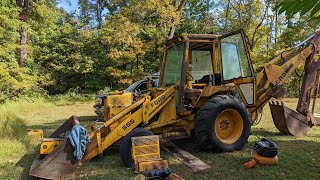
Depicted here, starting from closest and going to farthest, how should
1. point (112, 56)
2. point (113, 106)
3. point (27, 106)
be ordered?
point (113, 106), point (27, 106), point (112, 56)

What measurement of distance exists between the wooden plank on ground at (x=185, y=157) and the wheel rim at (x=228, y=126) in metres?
0.79

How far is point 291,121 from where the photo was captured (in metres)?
7.28

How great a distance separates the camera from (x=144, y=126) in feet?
19.2

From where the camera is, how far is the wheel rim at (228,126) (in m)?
5.95

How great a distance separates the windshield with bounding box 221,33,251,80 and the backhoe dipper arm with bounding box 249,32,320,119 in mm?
630

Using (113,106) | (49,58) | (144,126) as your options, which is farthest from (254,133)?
(49,58)

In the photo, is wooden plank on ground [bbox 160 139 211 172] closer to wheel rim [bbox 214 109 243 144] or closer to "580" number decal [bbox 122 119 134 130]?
wheel rim [bbox 214 109 243 144]

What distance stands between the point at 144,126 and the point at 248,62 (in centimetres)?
276

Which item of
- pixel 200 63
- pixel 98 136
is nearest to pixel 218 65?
pixel 200 63

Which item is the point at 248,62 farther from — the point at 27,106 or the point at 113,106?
the point at 27,106

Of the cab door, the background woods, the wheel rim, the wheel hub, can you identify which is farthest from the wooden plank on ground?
the background woods

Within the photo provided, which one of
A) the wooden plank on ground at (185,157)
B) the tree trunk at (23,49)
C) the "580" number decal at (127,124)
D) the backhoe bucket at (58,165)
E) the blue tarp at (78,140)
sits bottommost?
the wooden plank on ground at (185,157)

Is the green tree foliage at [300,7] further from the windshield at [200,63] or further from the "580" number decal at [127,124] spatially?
the windshield at [200,63]

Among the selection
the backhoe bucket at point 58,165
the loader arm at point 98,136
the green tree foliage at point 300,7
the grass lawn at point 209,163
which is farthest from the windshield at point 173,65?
the green tree foliage at point 300,7
